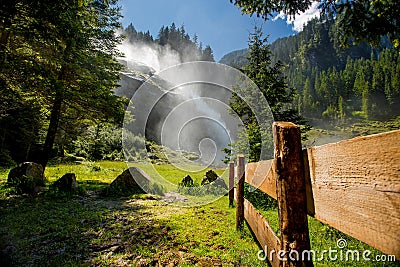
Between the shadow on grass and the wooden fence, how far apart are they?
3321 mm

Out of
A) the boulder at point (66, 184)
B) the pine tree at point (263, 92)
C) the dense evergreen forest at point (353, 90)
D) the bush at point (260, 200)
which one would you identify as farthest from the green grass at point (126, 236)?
the dense evergreen forest at point (353, 90)

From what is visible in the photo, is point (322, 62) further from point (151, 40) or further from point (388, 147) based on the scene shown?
point (388, 147)

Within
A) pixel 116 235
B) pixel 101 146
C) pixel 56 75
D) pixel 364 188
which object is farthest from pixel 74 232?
pixel 101 146

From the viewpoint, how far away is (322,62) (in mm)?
152875

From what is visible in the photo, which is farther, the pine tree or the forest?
the pine tree

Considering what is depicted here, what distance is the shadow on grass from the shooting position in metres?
3.85

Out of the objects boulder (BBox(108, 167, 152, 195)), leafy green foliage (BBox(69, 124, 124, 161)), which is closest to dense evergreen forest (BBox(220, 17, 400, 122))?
leafy green foliage (BBox(69, 124, 124, 161))

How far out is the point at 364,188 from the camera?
3.25 feet

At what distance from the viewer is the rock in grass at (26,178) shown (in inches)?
334

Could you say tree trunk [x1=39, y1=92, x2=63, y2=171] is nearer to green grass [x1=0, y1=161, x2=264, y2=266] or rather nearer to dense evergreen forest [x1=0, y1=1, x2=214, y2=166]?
dense evergreen forest [x1=0, y1=1, x2=214, y2=166]

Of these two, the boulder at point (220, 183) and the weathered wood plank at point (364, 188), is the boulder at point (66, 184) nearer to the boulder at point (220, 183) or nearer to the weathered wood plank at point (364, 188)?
the boulder at point (220, 183)

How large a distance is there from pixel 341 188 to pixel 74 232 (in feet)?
18.8

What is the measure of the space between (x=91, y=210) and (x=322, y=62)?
180 m

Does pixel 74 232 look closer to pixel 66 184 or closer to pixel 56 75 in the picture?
pixel 66 184
